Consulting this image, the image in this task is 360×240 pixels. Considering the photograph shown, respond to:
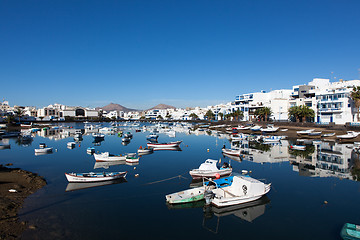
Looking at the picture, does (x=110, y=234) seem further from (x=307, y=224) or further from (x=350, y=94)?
(x=350, y=94)

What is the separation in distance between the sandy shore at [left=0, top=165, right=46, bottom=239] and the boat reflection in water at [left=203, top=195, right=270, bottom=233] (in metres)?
12.4

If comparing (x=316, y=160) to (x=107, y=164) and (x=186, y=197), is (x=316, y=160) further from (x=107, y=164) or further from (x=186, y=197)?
(x=107, y=164)

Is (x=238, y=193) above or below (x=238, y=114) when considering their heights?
below

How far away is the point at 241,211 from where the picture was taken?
1831 centimetres

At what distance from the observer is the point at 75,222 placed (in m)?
15.9

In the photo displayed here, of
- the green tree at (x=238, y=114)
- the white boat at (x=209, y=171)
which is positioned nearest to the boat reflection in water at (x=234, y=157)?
the white boat at (x=209, y=171)

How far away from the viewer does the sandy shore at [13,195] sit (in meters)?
14.5

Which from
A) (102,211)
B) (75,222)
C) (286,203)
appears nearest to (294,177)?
(286,203)

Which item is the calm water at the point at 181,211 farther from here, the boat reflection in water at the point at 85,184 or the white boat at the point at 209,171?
the white boat at the point at 209,171

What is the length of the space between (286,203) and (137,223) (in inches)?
507

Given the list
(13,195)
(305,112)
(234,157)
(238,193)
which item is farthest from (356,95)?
(13,195)

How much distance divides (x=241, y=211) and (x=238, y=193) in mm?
1973

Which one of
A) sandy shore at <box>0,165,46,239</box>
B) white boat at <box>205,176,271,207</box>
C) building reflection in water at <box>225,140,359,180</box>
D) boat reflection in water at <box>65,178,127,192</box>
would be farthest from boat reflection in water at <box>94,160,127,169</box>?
building reflection in water at <box>225,140,359,180</box>

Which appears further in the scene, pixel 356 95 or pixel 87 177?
pixel 356 95
